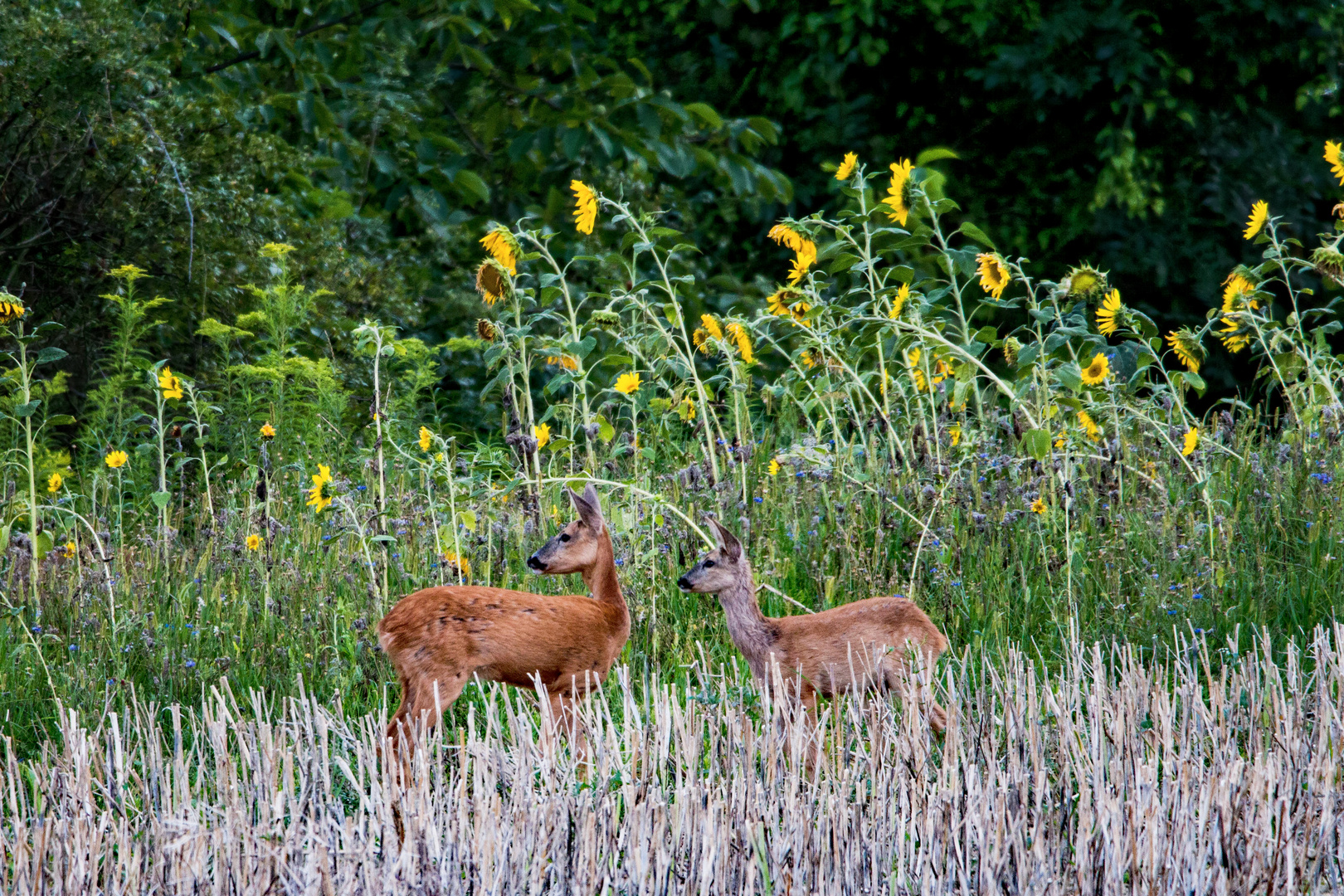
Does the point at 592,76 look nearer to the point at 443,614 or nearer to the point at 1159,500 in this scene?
the point at 1159,500

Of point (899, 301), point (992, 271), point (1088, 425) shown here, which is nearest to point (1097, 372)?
point (1088, 425)

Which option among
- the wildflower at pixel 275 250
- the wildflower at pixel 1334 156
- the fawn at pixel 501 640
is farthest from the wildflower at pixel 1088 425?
the wildflower at pixel 275 250

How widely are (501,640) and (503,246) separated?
1.85m

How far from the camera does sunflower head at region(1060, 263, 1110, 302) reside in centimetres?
521

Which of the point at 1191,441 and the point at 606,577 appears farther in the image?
the point at 1191,441

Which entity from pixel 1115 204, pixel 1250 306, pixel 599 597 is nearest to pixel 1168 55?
pixel 1115 204

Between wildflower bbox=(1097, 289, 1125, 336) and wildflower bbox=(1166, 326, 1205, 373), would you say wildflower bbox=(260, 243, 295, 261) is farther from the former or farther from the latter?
wildflower bbox=(1166, 326, 1205, 373)

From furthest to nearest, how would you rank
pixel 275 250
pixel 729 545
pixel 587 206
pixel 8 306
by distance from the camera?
pixel 275 250 < pixel 587 206 < pixel 8 306 < pixel 729 545

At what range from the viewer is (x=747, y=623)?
4535 millimetres

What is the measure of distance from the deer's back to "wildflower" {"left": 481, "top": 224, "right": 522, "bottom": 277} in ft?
5.39

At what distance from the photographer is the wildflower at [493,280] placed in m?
5.46

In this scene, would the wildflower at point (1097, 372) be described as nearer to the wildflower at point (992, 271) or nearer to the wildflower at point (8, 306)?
the wildflower at point (992, 271)

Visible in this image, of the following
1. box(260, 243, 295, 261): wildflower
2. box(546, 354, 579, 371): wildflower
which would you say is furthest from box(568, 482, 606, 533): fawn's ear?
box(260, 243, 295, 261): wildflower

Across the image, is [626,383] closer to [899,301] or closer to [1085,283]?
[899,301]
